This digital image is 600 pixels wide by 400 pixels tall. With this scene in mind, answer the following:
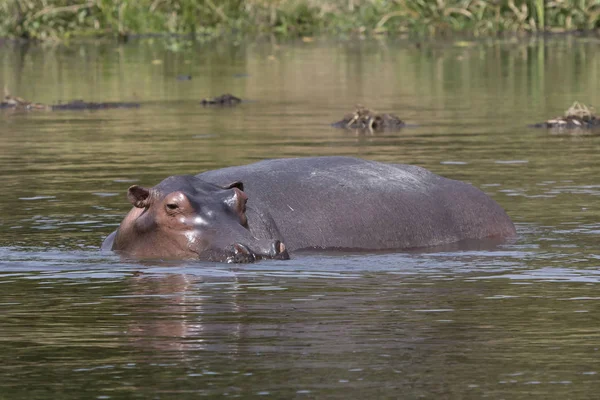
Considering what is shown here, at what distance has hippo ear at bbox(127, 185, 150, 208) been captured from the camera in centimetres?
981

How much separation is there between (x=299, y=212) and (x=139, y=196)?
1.16 metres

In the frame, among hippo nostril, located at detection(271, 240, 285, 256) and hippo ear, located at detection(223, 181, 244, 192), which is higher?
hippo ear, located at detection(223, 181, 244, 192)

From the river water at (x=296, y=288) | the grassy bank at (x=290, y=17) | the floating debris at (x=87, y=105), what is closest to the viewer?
the river water at (x=296, y=288)

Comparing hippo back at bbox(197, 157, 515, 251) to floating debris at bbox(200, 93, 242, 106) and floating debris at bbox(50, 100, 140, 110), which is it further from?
floating debris at bbox(50, 100, 140, 110)

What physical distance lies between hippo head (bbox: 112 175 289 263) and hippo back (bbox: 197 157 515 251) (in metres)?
0.36

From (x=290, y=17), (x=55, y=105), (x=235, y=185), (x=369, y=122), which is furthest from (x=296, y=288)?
(x=290, y=17)

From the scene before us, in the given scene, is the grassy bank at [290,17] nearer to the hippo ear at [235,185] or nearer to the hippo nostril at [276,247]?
the hippo ear at [235,185]

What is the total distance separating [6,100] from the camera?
2467cm

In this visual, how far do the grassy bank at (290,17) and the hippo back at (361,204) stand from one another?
30.8 meters

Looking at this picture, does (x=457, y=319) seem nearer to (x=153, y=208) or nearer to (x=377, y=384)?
(x=377, y=384)

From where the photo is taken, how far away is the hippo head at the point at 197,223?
963 cm

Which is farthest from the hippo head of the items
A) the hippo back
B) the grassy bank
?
the grassy bank

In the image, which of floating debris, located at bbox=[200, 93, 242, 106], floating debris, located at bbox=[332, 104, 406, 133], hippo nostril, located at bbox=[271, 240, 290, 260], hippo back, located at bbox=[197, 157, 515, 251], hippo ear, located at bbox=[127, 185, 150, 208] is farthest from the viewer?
floating debris, located at bbox=[200, 93, 242, 106]

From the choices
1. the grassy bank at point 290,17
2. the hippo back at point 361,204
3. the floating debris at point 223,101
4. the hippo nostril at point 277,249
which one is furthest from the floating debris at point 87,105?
the grassy bank at point 290,17
